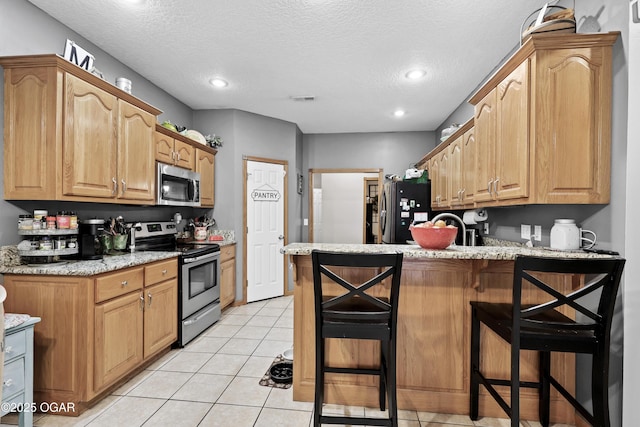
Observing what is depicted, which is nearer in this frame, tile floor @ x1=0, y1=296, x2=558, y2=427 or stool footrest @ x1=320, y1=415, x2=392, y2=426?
stool footrest @ x1=320, y1=415, x2=392, y2=426

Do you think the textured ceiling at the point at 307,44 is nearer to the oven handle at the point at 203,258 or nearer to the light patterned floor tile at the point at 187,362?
the oven handle at the point at 203,258

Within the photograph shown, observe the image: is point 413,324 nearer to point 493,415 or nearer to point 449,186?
point 493,415

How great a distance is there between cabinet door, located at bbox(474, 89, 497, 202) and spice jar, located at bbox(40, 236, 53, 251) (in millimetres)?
3093

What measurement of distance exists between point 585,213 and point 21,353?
3254 mm

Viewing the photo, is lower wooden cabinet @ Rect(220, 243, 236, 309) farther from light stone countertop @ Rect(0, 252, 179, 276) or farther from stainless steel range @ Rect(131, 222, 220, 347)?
light stone countertop @ Rect(0, 252, 179, 276)

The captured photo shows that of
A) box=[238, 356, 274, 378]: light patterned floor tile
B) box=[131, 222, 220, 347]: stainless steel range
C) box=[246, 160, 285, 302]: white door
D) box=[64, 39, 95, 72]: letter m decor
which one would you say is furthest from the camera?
box=[246, 160, 285, 302]: white door

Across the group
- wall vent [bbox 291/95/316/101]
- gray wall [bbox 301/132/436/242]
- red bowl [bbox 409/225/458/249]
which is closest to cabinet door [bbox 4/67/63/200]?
red bowl [bbox 409/225/458/249]

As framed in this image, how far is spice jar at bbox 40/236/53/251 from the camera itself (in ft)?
7.09

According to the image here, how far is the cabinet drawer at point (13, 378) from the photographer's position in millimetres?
1649

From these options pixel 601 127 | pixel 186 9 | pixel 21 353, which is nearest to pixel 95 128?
pixel 186 9

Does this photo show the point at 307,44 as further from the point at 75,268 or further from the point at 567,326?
the point at 567,326

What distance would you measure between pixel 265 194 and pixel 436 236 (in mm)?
3210

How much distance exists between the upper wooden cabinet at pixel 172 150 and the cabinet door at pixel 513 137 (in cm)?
294

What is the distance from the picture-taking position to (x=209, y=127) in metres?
4.54
